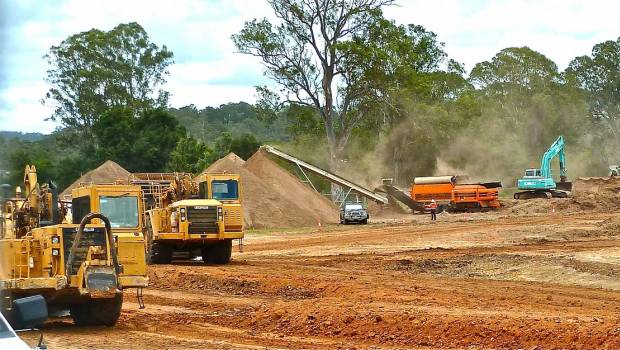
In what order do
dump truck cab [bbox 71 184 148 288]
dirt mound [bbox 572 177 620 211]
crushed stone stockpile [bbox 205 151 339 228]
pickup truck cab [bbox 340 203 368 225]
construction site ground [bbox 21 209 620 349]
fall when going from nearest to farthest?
construction site ground [bbox 21 209 620 349], dump truck cab [bbox 71 184 148 288], crushed stone stockpile [bbox 205 151 339 228], pickup truck cab [bbox 340 203 368 225], dirt mound [bbox 572 177 620 211]

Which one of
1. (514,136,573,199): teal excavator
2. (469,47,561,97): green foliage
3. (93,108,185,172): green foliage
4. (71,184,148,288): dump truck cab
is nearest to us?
(71,184,148,288): dump truck cab

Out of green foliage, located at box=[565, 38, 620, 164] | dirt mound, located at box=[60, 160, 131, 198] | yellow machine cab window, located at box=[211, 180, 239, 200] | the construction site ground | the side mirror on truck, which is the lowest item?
the construction site ground

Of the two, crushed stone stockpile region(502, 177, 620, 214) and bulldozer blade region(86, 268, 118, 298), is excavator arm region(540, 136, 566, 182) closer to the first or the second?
crushed stone stockpile region(502, 177, 620, 214)

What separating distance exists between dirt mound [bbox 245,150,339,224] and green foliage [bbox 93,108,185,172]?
1525 cm

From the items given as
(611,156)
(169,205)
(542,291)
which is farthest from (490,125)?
(542,291)

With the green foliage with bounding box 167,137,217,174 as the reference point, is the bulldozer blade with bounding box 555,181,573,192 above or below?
below

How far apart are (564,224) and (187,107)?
385 feet

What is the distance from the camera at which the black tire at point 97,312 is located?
17.0 m

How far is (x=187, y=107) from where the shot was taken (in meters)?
159

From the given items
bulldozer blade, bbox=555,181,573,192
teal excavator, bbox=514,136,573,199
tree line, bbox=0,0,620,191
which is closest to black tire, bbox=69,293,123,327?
tree line, bbox=0,0,620,191

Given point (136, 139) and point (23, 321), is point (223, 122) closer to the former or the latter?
point (136, 139)

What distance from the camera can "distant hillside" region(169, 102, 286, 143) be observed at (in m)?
147

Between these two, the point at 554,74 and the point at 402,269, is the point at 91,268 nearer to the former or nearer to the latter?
the point at 402,269

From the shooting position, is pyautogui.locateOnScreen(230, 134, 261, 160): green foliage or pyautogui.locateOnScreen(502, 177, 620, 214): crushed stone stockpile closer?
pyautogui.locateOnScreen(502, 177, 620, 214): crushed stone stockpile
